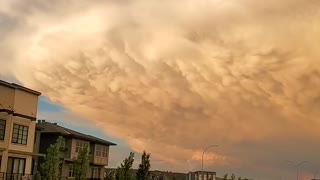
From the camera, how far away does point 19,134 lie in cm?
5075

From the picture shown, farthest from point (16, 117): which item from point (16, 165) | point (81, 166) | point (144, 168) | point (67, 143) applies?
point (144, 168)

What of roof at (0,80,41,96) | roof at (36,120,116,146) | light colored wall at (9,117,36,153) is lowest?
light colored wall at (9,117,36,153)

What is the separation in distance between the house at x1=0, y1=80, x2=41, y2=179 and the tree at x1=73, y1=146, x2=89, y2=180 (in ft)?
36.9

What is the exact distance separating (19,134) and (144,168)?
25.1 meters

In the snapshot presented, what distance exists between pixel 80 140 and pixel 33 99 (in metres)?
19.8

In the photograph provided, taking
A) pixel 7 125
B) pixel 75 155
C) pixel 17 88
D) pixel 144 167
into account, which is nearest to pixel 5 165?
pixel 7 125

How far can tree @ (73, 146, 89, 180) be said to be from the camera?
6281 centimetres

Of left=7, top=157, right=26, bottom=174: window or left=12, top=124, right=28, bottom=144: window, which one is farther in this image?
left=12, top=124, right=28, bottom=144: window

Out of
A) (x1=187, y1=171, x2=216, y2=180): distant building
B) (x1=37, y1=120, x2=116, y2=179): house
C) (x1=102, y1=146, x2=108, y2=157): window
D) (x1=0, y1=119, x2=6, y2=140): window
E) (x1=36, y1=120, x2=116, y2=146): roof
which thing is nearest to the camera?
(x1=0, y1=119, x2=6, y2=140): window

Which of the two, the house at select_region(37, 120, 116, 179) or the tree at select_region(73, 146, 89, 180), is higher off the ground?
the house at select_region(37, 120, 116, 179)

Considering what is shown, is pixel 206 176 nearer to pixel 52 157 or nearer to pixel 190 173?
pixel 190 173

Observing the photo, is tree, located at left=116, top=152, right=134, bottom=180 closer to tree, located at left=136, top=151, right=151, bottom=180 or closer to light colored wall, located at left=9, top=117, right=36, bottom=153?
tree, located at left=136, top=151, right=151, bottom=180

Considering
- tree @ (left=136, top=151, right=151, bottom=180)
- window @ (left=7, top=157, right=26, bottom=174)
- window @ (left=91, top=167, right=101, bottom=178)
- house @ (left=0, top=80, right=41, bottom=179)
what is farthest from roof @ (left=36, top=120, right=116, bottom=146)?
window @ (left=7, top=157, right=26, bottom=174)

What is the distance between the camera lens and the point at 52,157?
54.2 meters
